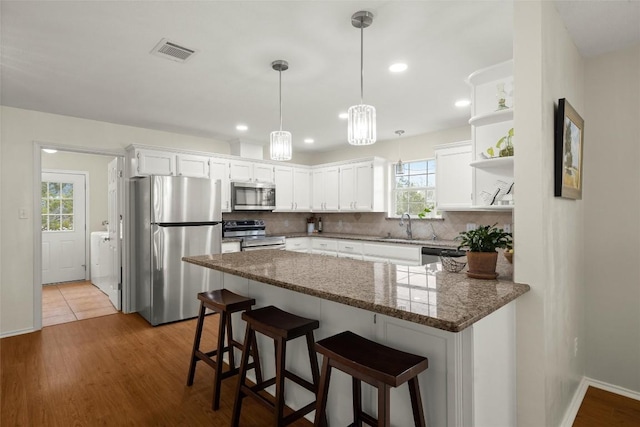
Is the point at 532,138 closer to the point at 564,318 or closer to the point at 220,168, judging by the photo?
the point at 564,318

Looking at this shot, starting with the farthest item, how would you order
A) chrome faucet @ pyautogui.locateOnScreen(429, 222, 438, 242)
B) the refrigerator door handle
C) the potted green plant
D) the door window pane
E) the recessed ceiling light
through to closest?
1. the door window pane
2. chrome faucet @ pyautogui.locateOnScreen(429, 222, 438, 242)
3. the refrigerator door handle
4. the recessed ceiling light
5. the potted green plant

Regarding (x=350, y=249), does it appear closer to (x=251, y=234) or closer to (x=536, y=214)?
(x=251, y=234)

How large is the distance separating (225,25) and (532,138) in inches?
73.5

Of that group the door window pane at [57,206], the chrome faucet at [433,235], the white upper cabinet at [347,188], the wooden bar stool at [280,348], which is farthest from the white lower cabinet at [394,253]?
the door window pane at [57,206]

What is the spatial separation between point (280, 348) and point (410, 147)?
4068mm

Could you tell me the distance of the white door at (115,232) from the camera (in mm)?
4434

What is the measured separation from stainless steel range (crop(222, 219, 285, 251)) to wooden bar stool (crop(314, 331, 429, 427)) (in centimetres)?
337

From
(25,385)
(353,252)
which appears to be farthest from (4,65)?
(353,252)

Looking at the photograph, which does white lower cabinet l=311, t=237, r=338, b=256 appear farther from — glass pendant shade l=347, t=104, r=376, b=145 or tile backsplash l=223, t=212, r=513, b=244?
glass pendant shade l=347, t=104, r=376, b=145

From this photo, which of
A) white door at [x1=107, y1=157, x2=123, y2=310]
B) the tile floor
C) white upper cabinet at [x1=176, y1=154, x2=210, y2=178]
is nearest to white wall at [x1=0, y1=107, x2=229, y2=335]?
the tile floor

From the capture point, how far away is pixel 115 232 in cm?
456

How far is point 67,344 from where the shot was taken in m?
3.38

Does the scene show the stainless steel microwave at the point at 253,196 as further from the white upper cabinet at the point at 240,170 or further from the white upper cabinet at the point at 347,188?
the white upper cabinet at the point at 347,188

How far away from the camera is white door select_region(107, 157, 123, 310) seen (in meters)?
4.43
